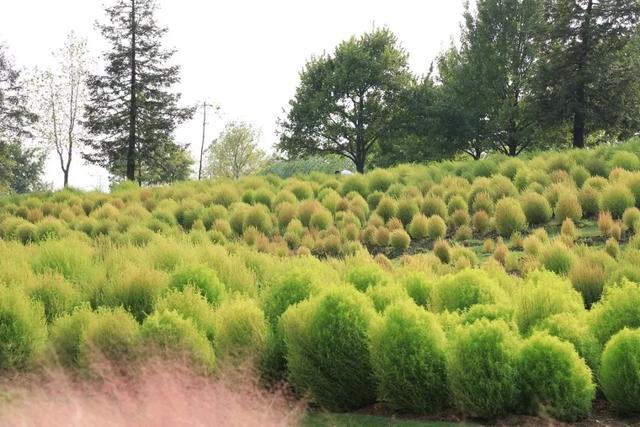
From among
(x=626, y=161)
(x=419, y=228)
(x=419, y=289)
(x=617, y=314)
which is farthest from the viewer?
(x=626, y=161)

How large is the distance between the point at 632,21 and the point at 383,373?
25.2 meters

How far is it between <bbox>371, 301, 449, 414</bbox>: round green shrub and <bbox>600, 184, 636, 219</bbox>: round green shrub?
24.7 ft

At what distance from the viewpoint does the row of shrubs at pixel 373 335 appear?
4539 millimetres

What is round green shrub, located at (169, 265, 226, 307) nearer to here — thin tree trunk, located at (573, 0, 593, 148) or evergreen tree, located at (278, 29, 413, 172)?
thin tree trunk, located at (573, 0, 593, 148)

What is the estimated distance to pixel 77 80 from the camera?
37.0 meters

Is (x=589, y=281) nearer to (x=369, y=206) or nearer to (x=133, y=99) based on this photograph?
(x=369, y=206)

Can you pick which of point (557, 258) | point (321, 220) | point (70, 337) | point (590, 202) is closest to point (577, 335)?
point (557, 258)

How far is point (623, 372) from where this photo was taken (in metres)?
4.48

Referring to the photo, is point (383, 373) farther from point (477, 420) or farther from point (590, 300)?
point (590, 300)

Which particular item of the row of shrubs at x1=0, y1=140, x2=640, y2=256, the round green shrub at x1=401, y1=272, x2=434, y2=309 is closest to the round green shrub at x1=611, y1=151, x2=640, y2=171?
the row of shrubs at x1=0, y1=140, x2=640, y2=256

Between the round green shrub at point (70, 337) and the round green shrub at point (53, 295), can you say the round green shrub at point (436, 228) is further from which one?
the round green shrub at point (70, 337)

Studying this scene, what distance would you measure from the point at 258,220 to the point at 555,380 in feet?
31.7

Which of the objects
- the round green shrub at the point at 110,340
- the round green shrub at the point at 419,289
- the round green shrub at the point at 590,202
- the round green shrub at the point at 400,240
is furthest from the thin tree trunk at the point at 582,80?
the round green shrub at the point at 110,340

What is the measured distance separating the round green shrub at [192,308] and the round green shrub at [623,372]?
3.21m
